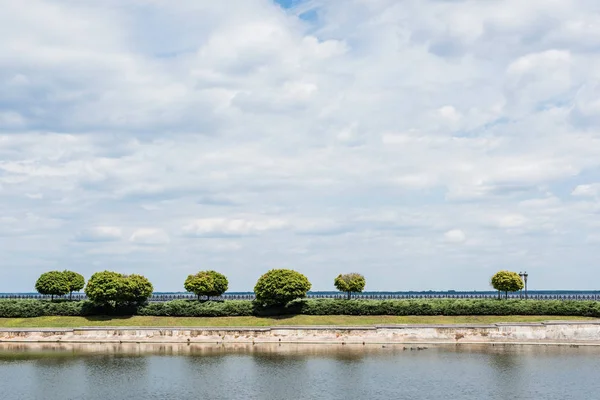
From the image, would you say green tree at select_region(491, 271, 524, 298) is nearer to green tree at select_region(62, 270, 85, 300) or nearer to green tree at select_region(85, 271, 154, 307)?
green tree at select_region(85, 271, 154, 307)

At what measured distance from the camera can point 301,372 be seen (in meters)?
50.1

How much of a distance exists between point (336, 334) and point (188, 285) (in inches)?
939

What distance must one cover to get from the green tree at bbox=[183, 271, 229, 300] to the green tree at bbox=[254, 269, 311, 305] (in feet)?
26.8

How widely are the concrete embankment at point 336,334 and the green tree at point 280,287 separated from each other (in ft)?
22.3

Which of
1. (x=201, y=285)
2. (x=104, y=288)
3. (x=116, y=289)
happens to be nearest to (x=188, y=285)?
(x=201, y=285)

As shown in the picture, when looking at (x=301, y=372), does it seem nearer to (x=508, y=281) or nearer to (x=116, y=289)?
(x=116, y=289)

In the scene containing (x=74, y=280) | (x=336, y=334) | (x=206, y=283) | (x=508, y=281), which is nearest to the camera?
(x=336, y=334)

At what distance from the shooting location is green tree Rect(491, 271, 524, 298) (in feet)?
261

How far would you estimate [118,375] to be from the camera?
1971 inches

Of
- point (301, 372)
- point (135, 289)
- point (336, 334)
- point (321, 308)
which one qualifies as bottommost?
point (301, 372)

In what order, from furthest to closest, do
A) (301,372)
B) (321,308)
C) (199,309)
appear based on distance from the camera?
(199,309)
(321,308)
(301,372)

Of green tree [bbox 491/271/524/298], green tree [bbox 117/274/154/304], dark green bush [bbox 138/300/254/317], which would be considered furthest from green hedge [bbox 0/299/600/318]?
green tree [bbox 491/271/524/298]

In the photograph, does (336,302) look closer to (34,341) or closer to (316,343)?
(316,343)

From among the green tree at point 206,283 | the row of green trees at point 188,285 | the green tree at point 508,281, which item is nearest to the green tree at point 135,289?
the row of green trees at point 188,285
